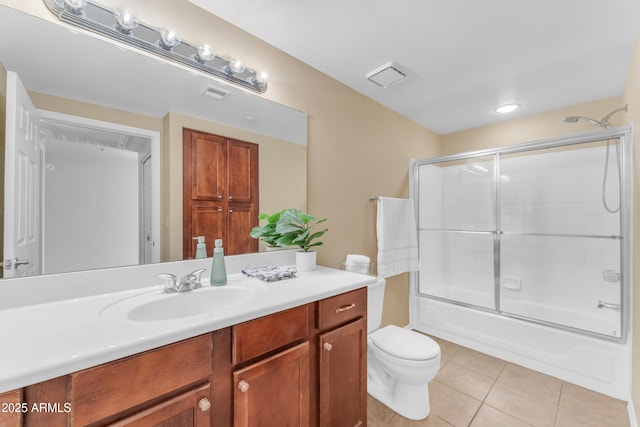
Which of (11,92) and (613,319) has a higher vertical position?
(11,92)

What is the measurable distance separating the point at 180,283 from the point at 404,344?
133 cm

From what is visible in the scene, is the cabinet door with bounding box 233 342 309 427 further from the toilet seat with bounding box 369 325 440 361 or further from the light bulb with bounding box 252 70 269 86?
the light bulb with bounding box 252 70 269 86

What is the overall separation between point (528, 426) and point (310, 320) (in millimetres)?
1501

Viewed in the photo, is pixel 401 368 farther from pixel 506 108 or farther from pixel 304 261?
pixel 506 108

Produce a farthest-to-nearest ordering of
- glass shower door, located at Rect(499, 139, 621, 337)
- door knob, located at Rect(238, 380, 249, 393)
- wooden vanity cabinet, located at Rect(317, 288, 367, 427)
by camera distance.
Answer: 1. glass shower door, located at Rect(499, 139, 621, 337)
2. wooden vanity cabinet, located at Rect(317, 288, 367, 427)
3. door knob, located at Rect(238, 380, 249, 393)

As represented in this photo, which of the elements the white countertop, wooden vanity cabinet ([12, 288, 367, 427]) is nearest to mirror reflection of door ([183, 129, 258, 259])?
the white countertop

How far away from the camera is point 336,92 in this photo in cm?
202

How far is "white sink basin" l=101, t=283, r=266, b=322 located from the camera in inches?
37.0

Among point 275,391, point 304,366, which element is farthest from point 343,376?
point 275,391

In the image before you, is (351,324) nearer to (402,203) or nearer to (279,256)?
(279,256)

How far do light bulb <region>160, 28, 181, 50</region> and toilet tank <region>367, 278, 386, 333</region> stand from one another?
5.74 ft

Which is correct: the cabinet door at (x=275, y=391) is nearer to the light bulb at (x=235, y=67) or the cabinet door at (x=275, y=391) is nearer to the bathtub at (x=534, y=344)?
the light bulb at (x=235, y=67)

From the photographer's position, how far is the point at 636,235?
1.67 m

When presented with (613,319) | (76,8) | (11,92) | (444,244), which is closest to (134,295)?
(11,92)
